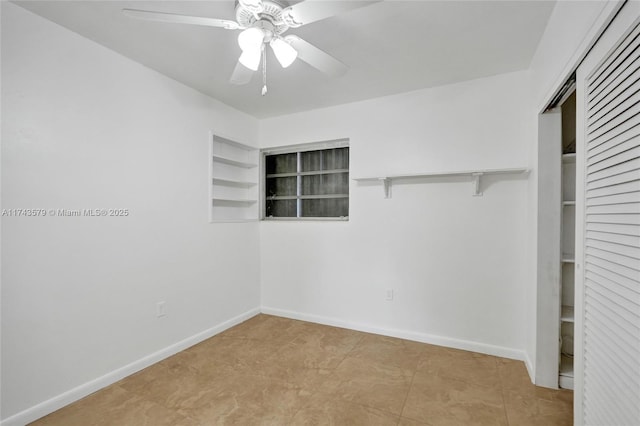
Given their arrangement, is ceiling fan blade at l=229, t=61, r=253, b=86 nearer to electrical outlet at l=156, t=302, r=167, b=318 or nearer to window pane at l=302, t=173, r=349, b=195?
window pane at l=302, t=173, r=349, b=195

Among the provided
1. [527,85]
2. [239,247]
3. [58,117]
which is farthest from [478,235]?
[58,117]

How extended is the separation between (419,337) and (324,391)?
4.07ft

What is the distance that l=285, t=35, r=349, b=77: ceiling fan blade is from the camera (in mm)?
1567

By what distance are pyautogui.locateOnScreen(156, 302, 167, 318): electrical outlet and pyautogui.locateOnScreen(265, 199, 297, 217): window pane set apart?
1660 millimetres

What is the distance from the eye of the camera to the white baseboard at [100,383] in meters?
1.74

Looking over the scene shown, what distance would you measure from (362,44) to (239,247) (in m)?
2.45

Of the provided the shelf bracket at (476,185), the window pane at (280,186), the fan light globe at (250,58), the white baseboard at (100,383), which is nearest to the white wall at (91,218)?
the white baseboard at (100,383)

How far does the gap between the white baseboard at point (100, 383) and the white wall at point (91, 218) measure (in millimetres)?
14

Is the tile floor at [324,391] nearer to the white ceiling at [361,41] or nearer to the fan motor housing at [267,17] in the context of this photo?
the fan motor housing at [267,17]

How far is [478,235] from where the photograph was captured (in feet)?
8.71

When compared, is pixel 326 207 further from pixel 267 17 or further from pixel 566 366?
pixel 566 366

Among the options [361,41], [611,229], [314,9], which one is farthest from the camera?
[361,41]

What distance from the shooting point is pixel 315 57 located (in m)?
1.68

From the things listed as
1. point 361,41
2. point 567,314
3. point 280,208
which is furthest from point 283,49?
point 567,314
